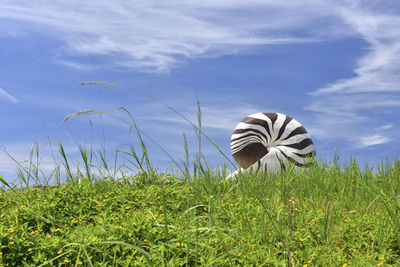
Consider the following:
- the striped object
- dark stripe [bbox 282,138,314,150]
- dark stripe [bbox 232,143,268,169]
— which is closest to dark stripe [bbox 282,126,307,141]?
the striped object

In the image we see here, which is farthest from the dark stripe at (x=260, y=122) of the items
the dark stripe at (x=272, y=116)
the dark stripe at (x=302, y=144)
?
the dark stripe at (x=302, y=144)

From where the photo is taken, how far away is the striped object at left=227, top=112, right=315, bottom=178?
9.63 metres

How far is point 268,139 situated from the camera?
32.8 ft

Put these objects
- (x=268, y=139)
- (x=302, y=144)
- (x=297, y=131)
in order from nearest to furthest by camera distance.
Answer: (x=302, y=144) < (x=297, y=131) < (x=268, y=139)

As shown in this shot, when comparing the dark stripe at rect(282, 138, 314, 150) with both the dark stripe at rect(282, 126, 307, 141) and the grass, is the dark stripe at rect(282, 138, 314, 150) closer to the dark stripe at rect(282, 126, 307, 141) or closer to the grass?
the dark stripe at rect(282, 126, 307, 141)

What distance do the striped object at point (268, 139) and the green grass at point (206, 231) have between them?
140 inches

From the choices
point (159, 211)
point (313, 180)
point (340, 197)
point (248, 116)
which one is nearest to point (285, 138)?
point (248, 116)

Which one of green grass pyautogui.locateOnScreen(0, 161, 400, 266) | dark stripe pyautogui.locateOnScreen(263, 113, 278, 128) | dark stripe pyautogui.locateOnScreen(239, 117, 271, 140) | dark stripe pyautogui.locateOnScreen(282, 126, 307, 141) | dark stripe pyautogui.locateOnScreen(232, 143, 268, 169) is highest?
dark stripe pyautogui.locateOnScreen(263, 113, 278, 128)

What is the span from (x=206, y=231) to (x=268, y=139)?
6.56 metres

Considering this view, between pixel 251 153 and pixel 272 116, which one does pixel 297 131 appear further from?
pixel 251 153

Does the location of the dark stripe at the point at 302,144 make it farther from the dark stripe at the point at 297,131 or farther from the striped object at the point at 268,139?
the dark stripe at the point at 297,131

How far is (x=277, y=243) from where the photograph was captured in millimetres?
3717

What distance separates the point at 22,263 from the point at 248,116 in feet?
24.1

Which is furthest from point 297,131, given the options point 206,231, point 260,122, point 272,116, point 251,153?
point 206,231
